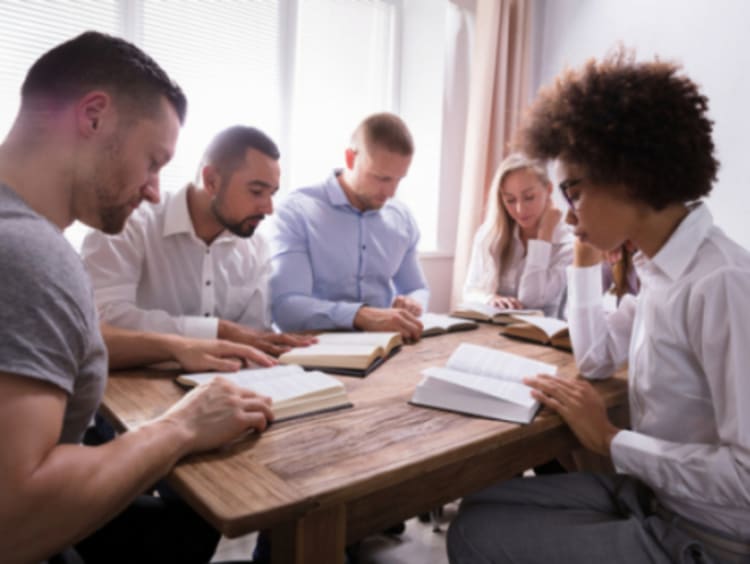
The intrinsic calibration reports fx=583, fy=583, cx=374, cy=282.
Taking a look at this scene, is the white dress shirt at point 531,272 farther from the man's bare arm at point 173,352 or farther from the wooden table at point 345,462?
the man's bare arm at point 173,352

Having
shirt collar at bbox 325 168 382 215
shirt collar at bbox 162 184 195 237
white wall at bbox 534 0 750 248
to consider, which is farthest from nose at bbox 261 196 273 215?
white wall at bbox 534 0 750 248

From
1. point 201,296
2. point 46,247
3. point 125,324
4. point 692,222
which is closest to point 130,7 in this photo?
point 201,296

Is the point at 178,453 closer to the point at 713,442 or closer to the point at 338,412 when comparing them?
the point at 338,412

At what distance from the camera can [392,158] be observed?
87.5 inches

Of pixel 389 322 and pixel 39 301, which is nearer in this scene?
pixel 39 301

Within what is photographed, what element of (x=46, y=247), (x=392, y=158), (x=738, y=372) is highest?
(x=392, y=158)

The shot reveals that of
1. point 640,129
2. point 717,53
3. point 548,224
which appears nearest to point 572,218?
point 640,129

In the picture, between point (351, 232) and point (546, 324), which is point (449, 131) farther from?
point (546, 324)

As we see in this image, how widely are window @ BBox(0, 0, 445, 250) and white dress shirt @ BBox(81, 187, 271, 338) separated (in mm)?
493

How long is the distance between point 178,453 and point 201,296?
103cm

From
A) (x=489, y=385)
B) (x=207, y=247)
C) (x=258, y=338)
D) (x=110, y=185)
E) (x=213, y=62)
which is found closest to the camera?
(x=110, y=185)

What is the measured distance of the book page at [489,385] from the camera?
3.67ft

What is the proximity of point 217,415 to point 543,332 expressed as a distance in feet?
3.59

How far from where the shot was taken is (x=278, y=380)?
45.9 inches
